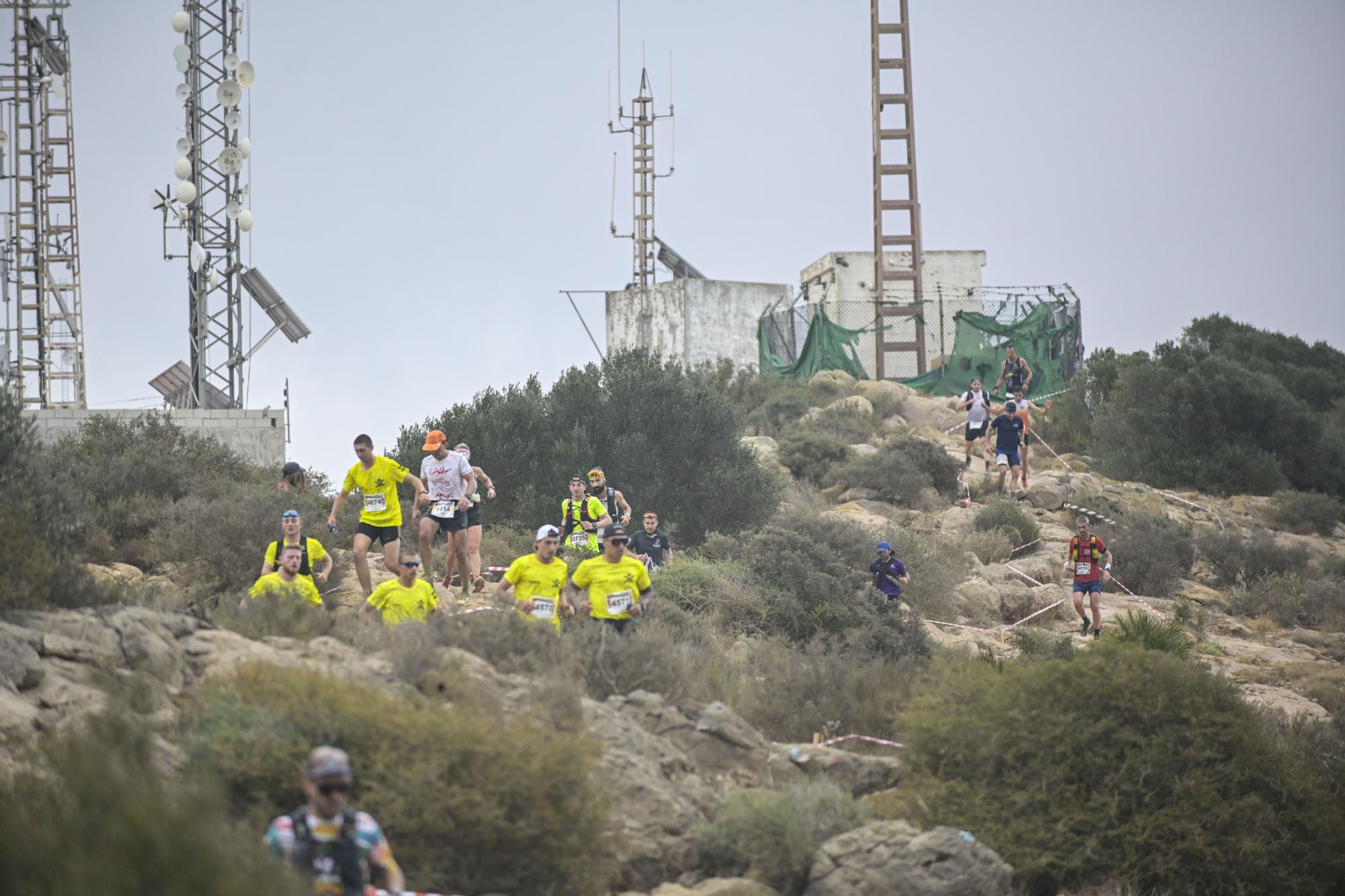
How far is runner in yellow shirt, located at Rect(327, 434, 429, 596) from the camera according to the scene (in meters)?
14.7

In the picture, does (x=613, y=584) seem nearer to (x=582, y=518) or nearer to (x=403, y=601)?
(x=403, y=601)

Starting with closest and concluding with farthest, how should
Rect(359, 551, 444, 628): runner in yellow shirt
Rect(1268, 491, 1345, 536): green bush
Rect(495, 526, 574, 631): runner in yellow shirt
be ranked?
Rect(495, 526, 574, 631): runner in yellow shirt
Rect(359, 551, 444, 628): runner in yellow shirt
Rect(1268, 491, 1345, 536): green bush

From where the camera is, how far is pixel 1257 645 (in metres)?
21.1

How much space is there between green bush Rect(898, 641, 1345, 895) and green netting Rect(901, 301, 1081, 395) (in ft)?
90.9

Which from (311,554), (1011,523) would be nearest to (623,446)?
(1011,523)

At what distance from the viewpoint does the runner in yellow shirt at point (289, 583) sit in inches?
486

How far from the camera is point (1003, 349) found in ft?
129

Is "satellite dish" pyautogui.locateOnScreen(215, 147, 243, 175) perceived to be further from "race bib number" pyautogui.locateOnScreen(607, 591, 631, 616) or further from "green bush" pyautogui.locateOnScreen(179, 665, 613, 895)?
"green bush" pyautogui.locateOnScreen(179, 665, 613, 895)

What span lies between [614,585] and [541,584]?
66cm

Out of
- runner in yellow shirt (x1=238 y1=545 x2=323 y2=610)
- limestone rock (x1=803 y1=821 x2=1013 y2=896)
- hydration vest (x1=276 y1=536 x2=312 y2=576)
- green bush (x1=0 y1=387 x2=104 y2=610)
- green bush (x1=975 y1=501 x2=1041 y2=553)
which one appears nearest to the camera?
limestone rock (x1=803 y1=821 x2=1013 y2=896)

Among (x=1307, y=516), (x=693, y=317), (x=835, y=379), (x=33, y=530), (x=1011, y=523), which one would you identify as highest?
(x=693, y=317)

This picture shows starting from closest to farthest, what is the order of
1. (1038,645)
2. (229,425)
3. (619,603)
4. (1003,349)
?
1. (619,603)
2. (1038,645)
3. (229,425)
4. (1003,349)

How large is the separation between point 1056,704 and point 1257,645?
36.3 ft

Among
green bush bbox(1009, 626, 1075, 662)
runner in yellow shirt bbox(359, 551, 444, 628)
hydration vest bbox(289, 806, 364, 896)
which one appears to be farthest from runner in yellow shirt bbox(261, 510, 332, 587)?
green bush bbox(1009, 626, 1075, 662)
